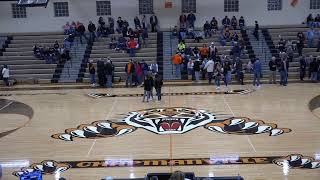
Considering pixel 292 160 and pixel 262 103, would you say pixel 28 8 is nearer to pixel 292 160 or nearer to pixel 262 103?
pixel 262 103

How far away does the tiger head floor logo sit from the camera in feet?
52.0

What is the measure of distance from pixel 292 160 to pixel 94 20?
21.8 m

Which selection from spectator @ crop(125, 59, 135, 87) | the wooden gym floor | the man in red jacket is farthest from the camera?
the man in red jacket

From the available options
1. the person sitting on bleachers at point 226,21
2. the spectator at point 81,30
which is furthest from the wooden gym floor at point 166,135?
the person sitting on bleachers at point 226,21

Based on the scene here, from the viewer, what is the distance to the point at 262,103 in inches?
787

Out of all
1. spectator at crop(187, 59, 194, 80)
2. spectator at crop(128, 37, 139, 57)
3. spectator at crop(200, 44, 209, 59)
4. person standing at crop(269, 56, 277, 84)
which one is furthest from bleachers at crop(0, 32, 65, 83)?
person standing at crop(269, 56, 277, 84)

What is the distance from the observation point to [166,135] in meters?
15.5

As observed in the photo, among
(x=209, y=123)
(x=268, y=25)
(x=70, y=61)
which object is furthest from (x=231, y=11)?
(x=209, y=123)

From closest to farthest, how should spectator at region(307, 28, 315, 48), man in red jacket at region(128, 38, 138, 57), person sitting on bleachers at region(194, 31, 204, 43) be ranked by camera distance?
spectator at region(307, 28, 315, 48)
man in red jacket at region(128, 38, 138, 57)
person sitting on bleachers at region(194, 31, 204, 43)

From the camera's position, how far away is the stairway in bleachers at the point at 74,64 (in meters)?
27.2

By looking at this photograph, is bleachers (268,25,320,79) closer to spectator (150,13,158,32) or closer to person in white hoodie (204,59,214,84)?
person in white hoodie (204,59,214,84)

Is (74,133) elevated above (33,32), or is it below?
below

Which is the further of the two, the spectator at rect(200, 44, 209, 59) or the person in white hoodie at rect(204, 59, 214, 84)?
the spectator at rect(200, 44, 209, 59)

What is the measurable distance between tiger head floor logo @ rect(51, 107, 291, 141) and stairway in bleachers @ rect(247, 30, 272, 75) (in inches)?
396
